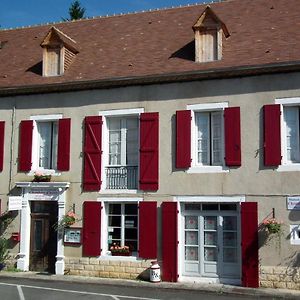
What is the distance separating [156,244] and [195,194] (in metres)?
1.81

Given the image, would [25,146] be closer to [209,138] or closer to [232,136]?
[209,138]

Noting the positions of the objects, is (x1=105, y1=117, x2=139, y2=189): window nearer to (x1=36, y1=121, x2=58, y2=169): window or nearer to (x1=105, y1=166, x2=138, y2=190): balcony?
(x1=105, y1=166, x2=138, y2=190): balcony

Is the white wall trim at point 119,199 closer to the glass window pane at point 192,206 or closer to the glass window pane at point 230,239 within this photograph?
the glass window pane at point 192,206

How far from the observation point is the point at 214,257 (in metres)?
13.9

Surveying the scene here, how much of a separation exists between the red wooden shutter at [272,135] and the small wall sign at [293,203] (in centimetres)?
98

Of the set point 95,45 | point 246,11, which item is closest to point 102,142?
point 95,45

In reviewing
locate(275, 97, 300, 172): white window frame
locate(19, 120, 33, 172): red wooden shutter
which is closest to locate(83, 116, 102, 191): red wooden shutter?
locate(19, 120, 33, 172): red wooden shutter

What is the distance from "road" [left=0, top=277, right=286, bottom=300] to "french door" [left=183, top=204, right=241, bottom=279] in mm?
1208

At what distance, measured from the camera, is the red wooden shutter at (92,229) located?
1472 centimetres

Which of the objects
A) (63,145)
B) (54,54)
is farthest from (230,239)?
(54,54)

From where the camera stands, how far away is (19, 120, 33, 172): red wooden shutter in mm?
15836

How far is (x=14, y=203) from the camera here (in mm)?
15445

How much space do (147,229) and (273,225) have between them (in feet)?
11.7

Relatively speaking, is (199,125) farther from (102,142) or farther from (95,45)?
(95,45)
